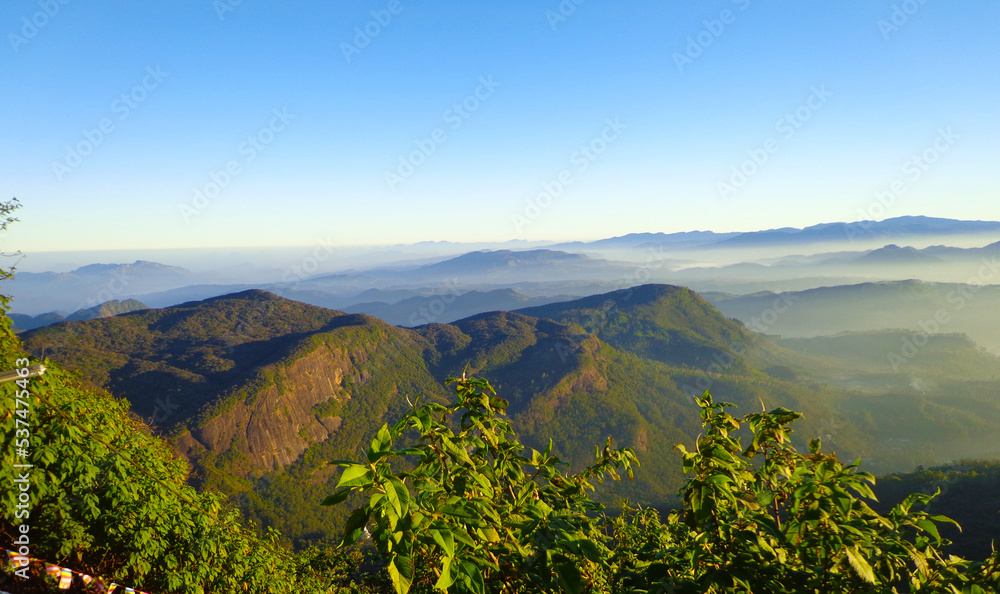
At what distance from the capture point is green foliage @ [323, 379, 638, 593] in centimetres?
264

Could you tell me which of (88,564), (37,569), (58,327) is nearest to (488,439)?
(37,569)

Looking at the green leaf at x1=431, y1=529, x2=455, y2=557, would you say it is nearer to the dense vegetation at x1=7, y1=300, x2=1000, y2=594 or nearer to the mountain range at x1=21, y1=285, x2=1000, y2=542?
the dense vegetation at x1=7, y1=300, x2=1000, y2=594

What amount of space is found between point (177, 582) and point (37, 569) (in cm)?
212

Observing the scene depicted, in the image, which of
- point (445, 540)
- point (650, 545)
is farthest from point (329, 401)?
point (445, 540)

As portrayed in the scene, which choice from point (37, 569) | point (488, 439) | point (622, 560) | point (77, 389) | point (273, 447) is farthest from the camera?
point (273, 447)

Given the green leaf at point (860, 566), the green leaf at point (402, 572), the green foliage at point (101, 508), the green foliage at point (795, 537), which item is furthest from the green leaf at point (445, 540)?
the green foliage at point (101, 508)

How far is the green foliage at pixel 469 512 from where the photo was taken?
2.64m

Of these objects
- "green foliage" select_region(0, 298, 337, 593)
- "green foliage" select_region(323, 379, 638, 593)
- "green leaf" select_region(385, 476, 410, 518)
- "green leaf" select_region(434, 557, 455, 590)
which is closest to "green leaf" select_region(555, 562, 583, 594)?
"green foliage" select_region(323, 379, 638, 593)

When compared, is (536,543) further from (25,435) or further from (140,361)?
(140,361)

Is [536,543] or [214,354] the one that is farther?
[214,354]

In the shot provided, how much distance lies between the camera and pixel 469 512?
302 cm

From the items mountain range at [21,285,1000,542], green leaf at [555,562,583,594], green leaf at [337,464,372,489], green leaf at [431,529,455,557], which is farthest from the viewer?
mountain range at [21,285,1000,542]

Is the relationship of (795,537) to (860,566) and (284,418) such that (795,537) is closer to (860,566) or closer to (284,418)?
(860,566)

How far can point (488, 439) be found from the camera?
4527 mm
